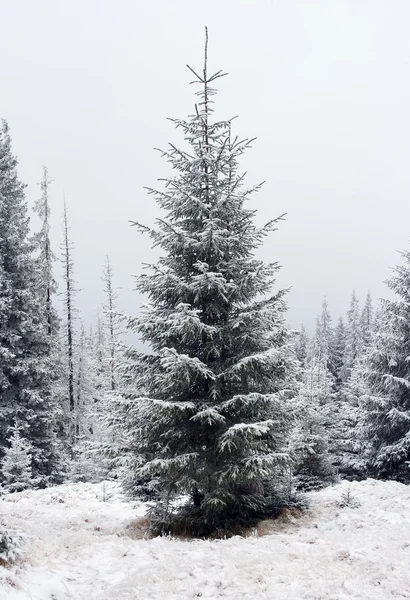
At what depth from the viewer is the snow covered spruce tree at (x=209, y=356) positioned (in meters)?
8.88

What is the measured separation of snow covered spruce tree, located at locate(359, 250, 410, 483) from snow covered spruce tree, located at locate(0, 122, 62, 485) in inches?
556

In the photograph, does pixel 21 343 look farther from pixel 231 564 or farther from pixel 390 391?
pixel 231 564

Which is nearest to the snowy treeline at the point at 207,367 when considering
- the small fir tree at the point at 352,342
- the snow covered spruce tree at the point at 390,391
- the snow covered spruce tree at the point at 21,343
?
the snow covered spruce tree at the point at 390,391

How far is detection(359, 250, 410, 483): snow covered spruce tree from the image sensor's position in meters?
16.1

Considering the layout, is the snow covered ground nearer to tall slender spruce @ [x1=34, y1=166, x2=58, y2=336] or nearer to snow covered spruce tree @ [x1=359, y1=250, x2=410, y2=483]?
snow covered spruce tree @ [x1=359, y1=250, x2=410, y2=483]

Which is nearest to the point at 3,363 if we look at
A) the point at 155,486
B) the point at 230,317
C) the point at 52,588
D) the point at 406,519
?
the point at 155,486

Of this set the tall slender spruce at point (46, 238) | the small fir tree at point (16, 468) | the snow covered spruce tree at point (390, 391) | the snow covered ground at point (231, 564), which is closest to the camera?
the snow covered ground at point (231, 564)

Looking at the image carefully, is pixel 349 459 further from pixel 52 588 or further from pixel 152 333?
pixel 52 588

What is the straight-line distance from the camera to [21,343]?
65.4 feet

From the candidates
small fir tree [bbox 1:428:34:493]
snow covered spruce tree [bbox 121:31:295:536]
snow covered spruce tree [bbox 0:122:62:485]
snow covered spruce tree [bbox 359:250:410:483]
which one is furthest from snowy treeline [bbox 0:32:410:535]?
snow covered spruce tree [bbox 0:122:62:485]

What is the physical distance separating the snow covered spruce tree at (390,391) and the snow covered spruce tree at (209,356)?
7.75m

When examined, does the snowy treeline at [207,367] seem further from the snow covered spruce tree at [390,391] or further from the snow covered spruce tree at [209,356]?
the snow covered spruce tree at [390,391]

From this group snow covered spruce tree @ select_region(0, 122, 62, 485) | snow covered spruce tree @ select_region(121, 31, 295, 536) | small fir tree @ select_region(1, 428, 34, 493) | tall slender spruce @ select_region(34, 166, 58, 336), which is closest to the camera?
snow covered spruce tree @ select_region(121, 31, 295, 536)

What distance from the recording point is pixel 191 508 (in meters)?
9.79
